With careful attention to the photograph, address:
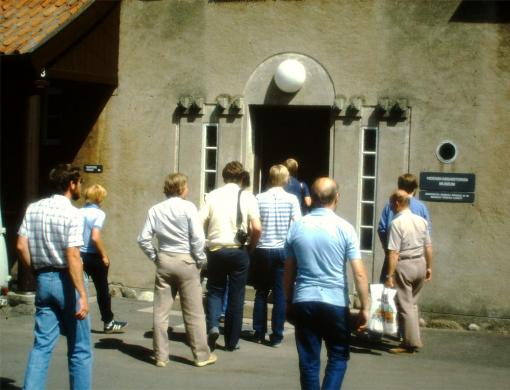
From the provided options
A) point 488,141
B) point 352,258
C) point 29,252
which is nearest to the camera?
point 352,258

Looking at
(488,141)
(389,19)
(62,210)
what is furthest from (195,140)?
(62,210)

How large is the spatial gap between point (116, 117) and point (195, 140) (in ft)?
4.08

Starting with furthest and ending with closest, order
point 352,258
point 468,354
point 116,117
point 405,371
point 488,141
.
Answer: point 116,117 → point 488,141 → point 468,354 → point 405,371 → point 352,258

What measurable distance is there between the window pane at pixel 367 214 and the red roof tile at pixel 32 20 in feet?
14.5

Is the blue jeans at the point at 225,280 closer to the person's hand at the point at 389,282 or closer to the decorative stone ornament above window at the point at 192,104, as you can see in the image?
the person's hand at the point at 389,282

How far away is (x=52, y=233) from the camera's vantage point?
6.00 m

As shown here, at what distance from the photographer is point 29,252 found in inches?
241

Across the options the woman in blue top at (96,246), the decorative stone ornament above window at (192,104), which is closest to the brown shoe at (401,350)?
the woman in blue top at (96,246)

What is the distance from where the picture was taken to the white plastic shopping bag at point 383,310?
841 centimetres

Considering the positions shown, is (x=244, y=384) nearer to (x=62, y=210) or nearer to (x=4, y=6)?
(x=62, y=210)

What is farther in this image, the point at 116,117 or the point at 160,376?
the point at 116,117

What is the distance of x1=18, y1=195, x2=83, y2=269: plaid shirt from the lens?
5.98 meters

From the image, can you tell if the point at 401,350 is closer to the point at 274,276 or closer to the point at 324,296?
the point at 274,276

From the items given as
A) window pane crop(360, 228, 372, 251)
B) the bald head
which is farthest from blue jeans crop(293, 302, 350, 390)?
window pane crop(360, 228, 372, 251)
